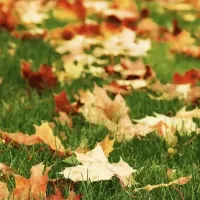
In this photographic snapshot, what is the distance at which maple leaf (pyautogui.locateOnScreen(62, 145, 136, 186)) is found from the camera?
174cm

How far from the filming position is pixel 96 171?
1.76 metres

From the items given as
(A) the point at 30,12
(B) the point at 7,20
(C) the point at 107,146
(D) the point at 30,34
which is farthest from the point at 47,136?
(A) the point at 30,12

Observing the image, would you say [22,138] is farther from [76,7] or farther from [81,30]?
[76,7]

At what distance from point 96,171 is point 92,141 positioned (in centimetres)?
41

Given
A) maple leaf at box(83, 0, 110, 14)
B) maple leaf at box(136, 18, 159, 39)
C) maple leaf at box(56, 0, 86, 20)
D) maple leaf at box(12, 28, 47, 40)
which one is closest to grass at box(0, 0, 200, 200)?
maple leaf at box(12, 28, 47, 40)

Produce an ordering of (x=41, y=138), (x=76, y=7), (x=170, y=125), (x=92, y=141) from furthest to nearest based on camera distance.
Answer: (x=76, y=7)
(x=170, y=125)
(x=92, y=141)
(x=41, y=138)

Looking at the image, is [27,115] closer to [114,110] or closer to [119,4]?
[114,110]

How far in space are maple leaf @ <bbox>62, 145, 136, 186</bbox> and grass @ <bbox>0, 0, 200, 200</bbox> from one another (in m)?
0.03

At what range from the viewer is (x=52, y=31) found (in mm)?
3779

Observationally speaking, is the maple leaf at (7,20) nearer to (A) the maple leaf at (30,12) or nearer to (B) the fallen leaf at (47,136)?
(A) the maple leaf at (30,12)

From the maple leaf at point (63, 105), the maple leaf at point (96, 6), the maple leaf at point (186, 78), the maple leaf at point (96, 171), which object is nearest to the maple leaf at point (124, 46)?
the maple leaf at point (186, 78)

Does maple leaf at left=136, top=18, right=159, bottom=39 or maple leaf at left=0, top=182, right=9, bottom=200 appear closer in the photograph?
maple leaf at left=0, top=182, right=9, bottom=200

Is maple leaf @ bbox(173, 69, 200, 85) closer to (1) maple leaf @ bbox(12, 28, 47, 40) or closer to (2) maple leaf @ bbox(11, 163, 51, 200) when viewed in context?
(1) maple leaf @ bbox(12, 28, 47, 40)

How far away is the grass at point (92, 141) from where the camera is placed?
5.74 ft
